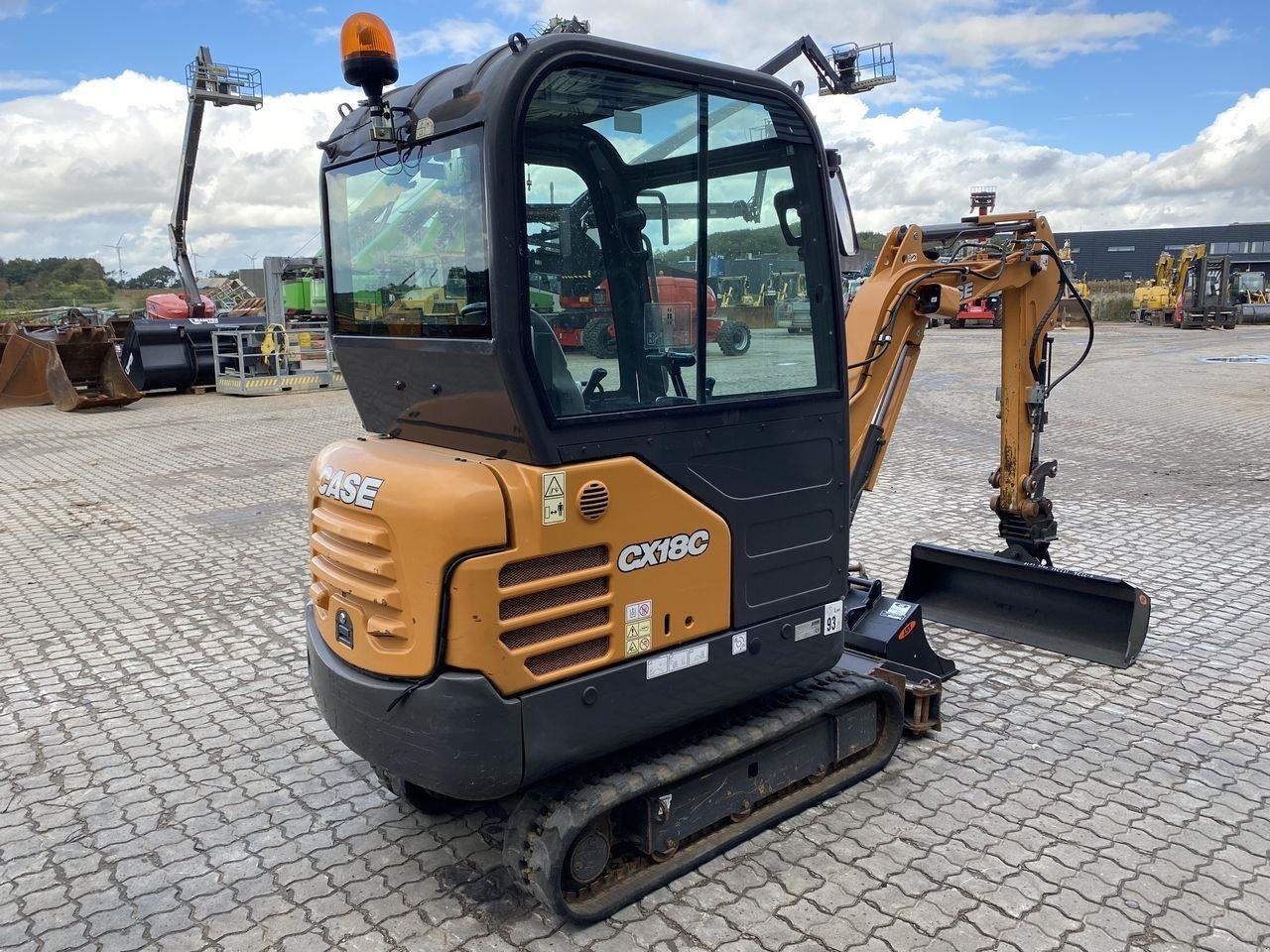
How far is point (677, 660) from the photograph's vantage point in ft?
11.1

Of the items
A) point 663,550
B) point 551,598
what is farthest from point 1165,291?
point 551,598

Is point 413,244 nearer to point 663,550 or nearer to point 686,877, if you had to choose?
point 663,550

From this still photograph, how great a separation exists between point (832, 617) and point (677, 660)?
2.80ft

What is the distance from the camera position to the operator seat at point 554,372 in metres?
2.95

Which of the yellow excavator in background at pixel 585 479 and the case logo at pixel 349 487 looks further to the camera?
the case logo at pixel 349 487

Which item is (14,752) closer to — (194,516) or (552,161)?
(552,161)

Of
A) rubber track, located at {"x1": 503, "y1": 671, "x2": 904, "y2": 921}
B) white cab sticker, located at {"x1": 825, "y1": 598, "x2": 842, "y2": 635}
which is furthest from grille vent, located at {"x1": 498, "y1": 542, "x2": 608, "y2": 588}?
white cab sticker, located at {"x1": 825, "y1": 598, "x2": 842, "y2": 635}

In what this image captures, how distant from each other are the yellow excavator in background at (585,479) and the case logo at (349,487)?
0.01 m

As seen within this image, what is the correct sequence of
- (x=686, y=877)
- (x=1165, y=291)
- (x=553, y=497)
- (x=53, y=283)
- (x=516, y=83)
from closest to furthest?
1. (x=516, y=83)
2. (x=553, y=497)
3. (x=686, y=877)
4. (x=1165, y=291)
5. (x=53, y=283)

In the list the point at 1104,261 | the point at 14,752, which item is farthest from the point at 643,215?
the point at 1104,261

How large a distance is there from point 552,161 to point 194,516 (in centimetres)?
748

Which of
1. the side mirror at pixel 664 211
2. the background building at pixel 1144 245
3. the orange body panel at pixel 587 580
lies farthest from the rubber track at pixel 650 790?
the background building at pixel 1144 245

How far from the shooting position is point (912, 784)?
4.10 metres

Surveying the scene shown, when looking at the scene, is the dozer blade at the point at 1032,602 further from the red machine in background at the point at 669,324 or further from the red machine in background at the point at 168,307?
the red machine in background at the point at 168,307
